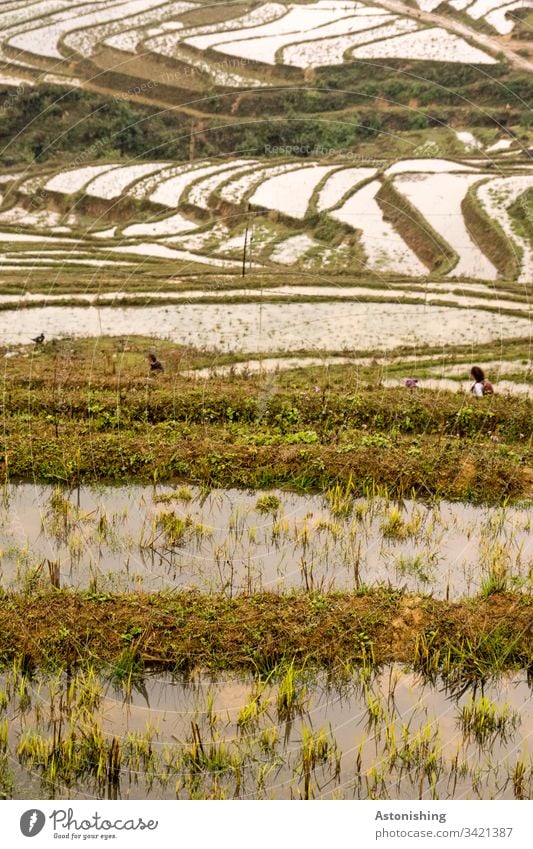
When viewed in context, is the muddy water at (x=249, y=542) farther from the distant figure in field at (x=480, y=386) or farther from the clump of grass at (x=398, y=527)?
the distant figure in field at (x=480, y=386)

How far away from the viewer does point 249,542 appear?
7.79m

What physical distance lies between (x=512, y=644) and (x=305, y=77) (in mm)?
22516

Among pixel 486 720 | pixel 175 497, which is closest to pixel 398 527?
pixel 175 497

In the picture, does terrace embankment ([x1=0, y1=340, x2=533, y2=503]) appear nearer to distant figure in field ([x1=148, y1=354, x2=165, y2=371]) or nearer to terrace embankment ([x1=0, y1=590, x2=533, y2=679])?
distant figure in field ([x1=148, y1=354, x2=165, y2=371])

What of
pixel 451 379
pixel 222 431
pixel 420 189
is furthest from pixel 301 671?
pixel 420 189

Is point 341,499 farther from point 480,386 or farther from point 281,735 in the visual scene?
point 281,735

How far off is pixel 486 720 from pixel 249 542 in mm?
2554

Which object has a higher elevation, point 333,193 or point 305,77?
point 305,77

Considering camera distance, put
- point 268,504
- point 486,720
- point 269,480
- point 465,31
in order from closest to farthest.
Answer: point 486,720 < point 268,504 < point 269,480 < point 465,31

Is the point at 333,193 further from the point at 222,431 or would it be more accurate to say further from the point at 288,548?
the point at 288,548

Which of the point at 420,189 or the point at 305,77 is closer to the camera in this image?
the point at 420,189

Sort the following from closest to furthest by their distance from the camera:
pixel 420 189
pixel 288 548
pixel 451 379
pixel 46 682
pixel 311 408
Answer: pixel 46 682, pixel 288 548, pixel 311 408, pixel 451 379, pixel 420 189

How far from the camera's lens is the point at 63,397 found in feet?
33.7

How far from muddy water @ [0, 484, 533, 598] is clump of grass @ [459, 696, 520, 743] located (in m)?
1.21
